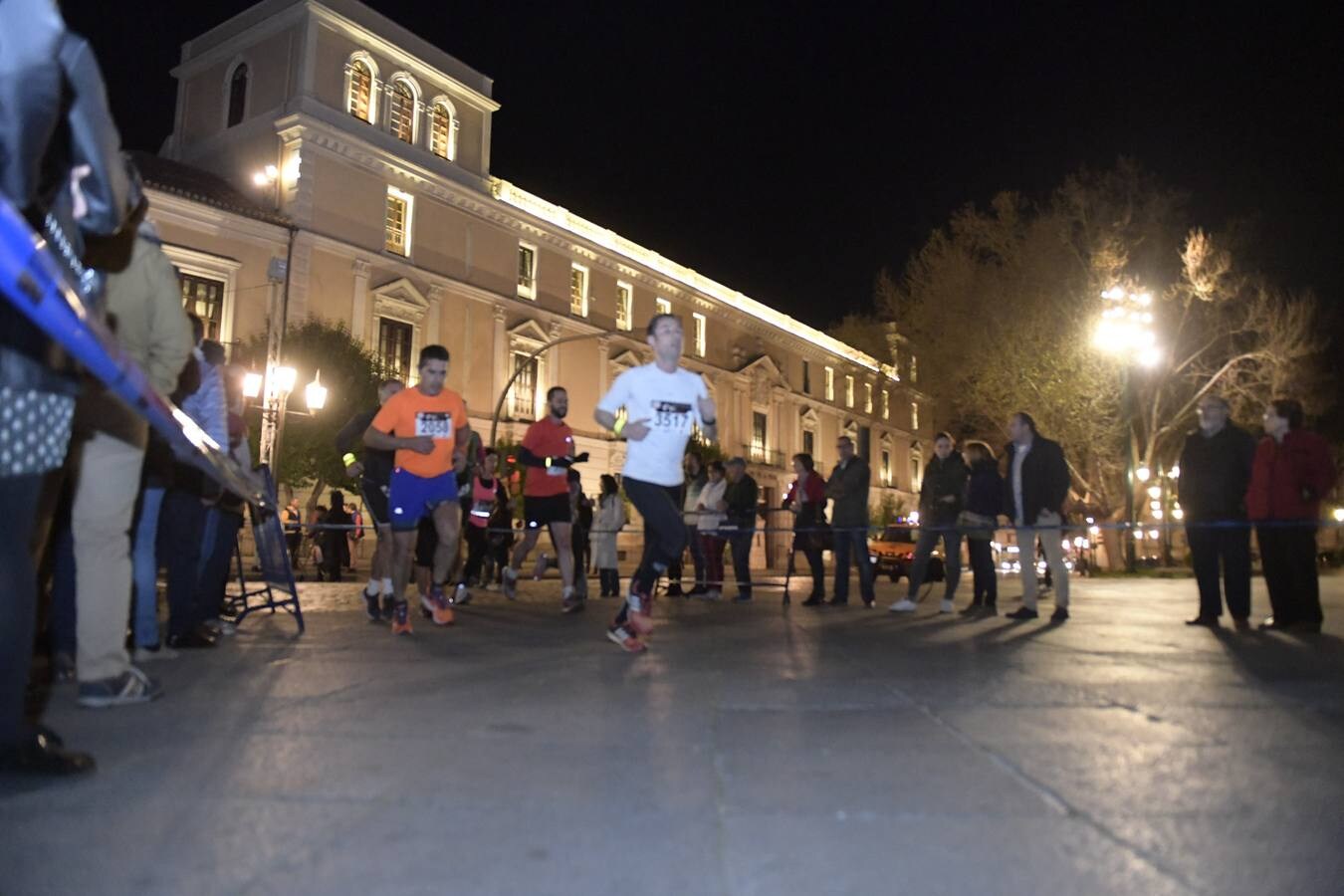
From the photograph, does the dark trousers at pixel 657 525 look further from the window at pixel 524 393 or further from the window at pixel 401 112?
the window at pixel 524 393

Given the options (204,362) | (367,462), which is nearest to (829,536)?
(367,462)

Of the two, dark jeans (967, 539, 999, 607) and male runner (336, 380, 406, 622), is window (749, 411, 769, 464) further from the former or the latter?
male runner (336, 380, 406, 622)

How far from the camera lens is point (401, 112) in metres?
36.7

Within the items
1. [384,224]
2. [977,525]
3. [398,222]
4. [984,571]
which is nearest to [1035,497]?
[977,525]

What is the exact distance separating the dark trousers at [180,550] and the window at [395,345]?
100 feet

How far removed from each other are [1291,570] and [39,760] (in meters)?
8.02

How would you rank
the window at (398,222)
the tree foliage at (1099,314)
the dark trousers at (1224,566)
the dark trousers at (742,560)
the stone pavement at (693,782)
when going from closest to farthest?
1. the stone pavement at (693,782)
2. the dark trousers at (1224,566)
3. the dark trousers at (742,560)
4. the tree foliage at (1099,314)
5. the window at (398,222)

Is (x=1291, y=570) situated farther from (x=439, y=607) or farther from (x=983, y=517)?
(x=439, y=607)

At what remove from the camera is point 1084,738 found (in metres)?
3.13

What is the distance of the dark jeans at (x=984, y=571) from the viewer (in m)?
9.41

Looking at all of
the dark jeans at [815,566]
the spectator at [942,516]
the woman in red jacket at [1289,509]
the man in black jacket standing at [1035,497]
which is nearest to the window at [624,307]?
the dark jeans at [815,566]

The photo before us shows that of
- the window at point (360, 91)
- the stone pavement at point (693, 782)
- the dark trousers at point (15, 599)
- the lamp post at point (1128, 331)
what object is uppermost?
the window at point (360, 91)

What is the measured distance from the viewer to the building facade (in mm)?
31516

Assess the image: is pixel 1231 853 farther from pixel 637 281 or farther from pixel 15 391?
pixel 637 281
